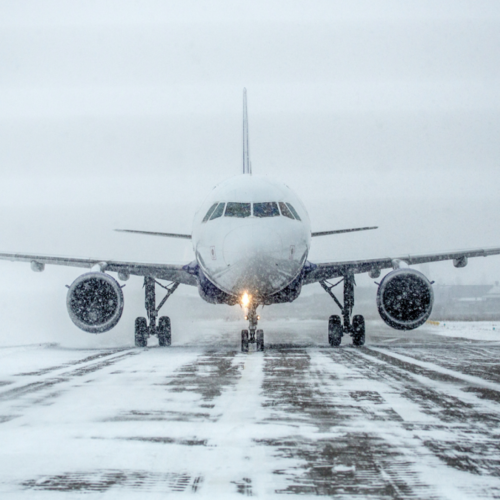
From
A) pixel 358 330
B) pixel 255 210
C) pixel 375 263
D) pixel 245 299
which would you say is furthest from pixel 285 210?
pixel 358 330

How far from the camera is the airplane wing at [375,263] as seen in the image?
1511 centimetres

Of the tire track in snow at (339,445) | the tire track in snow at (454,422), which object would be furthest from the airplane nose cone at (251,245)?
the tire track in snow at (339,445)

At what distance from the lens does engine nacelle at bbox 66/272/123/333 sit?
13.5 metres

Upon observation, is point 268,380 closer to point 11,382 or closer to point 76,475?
point 11,382

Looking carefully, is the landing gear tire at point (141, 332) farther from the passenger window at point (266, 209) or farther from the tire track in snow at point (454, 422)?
the tire track in snow at point (454, 422)

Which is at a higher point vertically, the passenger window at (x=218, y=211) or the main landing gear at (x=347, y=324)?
the passenger window at (x=218, y=211)

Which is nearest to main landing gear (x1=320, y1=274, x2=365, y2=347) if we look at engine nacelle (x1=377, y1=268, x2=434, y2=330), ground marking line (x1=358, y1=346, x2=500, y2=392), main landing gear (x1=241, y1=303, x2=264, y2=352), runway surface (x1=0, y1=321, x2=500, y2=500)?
engine nacelle (x1=377, y1=268, x2=434, y2=330)

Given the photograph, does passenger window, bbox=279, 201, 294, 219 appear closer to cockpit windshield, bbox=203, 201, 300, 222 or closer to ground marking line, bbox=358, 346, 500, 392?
cockpit windshield, bbox=203, 201, 300, 222

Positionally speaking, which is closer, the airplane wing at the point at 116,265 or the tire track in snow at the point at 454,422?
the tire track in snow at the point at 454,422

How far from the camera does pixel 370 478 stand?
3439 mm

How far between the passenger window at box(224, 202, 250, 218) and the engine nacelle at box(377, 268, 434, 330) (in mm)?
4014

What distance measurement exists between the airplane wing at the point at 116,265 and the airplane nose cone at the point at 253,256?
11.9 ft

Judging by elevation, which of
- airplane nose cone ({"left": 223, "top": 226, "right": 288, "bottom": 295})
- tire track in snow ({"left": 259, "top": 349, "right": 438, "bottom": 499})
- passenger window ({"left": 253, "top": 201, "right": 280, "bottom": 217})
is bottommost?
tire track in snow ({"left": 259, "top": 349, "right": 438, "bottom": 499})

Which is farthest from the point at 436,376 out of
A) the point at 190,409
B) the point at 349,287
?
the point at 349,287
